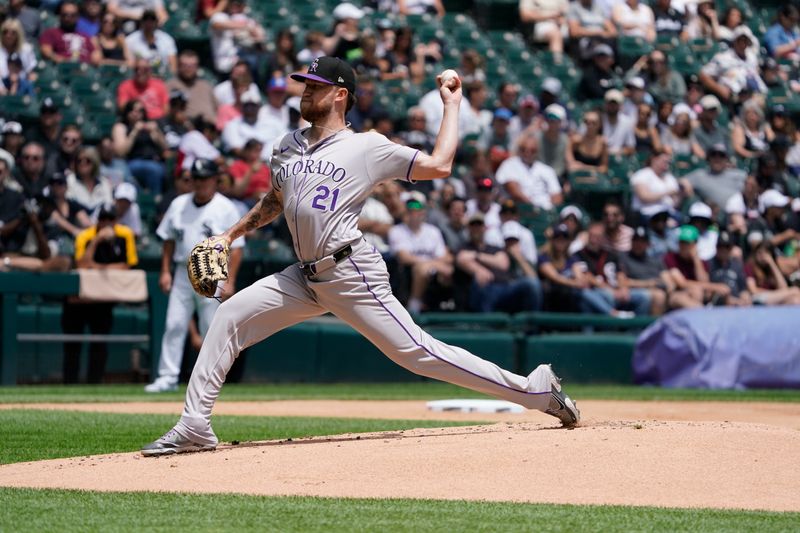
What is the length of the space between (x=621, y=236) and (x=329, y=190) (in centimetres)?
998

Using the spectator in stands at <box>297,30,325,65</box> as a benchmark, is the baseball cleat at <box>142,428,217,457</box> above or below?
below

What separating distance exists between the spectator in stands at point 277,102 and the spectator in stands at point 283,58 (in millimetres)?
585

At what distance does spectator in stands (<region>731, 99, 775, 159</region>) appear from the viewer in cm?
1920

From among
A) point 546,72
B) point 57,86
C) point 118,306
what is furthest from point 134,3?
point 546,72

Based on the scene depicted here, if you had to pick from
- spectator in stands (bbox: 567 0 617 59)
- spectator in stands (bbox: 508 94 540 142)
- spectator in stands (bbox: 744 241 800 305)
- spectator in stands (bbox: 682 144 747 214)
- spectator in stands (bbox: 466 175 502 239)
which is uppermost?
spectator in stands (bbox: 567 0 617 59)

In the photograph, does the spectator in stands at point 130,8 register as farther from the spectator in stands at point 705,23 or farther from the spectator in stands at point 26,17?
the spectator in stands at point 705,23

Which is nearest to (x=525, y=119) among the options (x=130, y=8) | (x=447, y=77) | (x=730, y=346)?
(x=730, y=346)

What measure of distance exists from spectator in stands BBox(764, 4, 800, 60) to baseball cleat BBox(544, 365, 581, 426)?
631 inches

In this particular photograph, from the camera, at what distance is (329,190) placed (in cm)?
618

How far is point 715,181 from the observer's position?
17.8 meters

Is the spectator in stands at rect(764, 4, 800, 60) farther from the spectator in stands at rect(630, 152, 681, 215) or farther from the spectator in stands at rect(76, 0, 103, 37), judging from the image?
the spectator in stands at rect(76, 0, 103, 37)

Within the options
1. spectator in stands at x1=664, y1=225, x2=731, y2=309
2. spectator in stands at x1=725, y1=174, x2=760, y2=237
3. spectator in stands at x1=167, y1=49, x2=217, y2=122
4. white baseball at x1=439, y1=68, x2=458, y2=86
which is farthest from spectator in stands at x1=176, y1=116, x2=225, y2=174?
white baseball at x1=439, y1=68, x2=458, y2=86

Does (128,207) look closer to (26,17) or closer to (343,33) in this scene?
(26,17)

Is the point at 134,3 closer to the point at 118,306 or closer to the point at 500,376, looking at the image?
the point at 118,306
